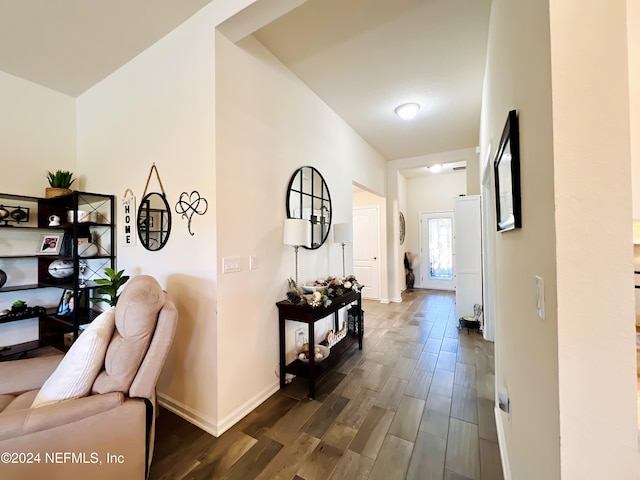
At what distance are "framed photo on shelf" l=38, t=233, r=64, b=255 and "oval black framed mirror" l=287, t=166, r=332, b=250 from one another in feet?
8.31

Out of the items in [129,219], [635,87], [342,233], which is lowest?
[342,233]

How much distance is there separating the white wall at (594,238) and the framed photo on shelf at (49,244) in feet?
13.1

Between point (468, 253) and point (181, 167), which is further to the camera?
point (468, 253)

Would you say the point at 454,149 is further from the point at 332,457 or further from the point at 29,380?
the point at 29,380

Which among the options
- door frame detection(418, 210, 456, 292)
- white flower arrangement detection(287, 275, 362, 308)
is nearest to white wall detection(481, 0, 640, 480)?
white flower arrangement detection(287, 275, 362, 308)

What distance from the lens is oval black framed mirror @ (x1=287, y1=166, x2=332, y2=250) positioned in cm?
261

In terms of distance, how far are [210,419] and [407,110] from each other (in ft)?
Answer: 12.2

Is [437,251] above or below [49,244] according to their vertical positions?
below

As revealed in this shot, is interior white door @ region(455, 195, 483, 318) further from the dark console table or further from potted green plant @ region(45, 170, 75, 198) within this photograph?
potted green plant @ region(45, 170, 75, 198)

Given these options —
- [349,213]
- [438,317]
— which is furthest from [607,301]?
[438,317]

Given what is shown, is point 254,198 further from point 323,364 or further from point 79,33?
point 79,33

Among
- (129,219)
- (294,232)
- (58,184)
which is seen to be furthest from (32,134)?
(294,232)

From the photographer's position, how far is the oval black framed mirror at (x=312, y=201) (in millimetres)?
2607

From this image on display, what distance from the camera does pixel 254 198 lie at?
85.2 inches
